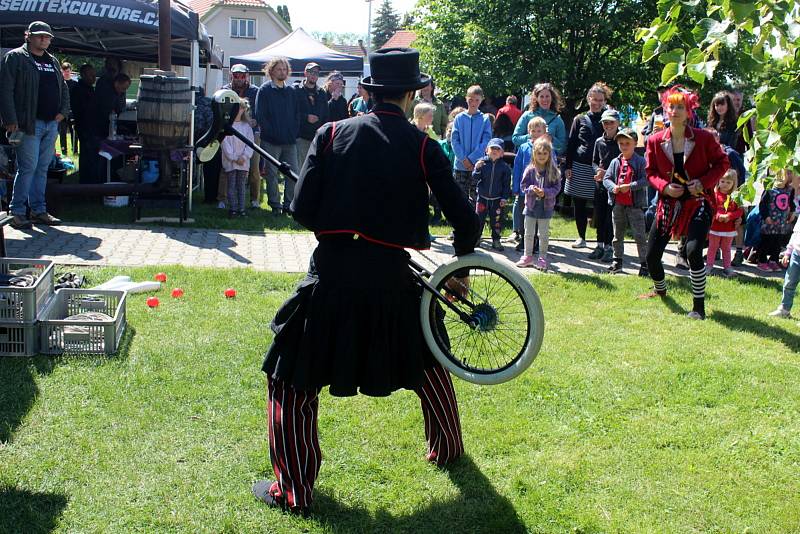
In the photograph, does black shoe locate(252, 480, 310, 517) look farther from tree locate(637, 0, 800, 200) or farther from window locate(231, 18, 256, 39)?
window locate(231, 18, 256, 39)

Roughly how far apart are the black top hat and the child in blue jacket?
20.8 ft

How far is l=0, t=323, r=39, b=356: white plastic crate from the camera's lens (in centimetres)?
533

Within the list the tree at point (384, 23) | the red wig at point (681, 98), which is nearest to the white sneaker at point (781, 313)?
the red wig at point (681, 98)

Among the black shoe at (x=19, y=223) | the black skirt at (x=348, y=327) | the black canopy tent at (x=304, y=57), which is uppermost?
the black canopy tent at (x=304, y=57)

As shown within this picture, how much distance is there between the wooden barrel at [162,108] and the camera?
32.4 feet

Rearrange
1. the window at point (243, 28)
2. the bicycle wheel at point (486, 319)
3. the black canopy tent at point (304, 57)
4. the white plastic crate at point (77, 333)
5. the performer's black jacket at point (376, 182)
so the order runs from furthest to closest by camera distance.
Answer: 1. the window at point (243, 28)
2. the black canopy tent at point (304, 57)
3. the white plastic crate at point (77, 333)
4. the bicycle wheel at point (486, 319)
5. the performer's black jacket at point (376, 182)

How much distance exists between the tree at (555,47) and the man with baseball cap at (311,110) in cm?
385

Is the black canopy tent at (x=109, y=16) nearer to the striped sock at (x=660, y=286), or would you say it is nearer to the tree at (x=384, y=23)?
the striped sock at (x=660, y=286)

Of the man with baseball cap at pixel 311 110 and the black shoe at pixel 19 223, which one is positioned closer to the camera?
the black shoe at pixel 19 223

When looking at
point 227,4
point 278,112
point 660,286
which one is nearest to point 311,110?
point 278,112

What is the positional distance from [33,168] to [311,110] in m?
3.92

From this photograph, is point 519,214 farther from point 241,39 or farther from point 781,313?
point 241,39

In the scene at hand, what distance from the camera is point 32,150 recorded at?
31.5 feet

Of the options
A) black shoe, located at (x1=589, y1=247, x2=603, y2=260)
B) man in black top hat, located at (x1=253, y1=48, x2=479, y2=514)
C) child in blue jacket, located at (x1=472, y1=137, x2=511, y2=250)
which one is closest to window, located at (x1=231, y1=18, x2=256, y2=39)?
child in blue jacket, located at (x1=472, y1=137, x2=511, y2=250)
